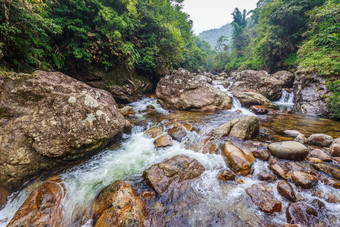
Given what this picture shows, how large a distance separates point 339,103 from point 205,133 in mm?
6535

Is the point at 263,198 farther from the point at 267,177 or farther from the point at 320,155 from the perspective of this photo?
the point at 320,155

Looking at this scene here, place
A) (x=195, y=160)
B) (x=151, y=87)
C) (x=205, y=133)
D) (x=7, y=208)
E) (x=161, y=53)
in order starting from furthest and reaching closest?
(x=151, y=87), (x=161, y=53), (x=205, y=133), (x=195, y=160), (x=7, y=208)

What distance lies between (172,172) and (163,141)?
56.2 inches

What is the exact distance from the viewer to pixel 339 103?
5.78m

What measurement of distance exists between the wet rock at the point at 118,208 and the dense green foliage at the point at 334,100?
889 centimetres

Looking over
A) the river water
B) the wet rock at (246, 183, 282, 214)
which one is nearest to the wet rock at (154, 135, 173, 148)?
the river water

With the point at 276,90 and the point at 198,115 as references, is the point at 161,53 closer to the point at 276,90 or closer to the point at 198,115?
the point at 198,115

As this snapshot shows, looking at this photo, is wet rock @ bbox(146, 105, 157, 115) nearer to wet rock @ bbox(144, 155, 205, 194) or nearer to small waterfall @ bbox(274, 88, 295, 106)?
wet rock @ bbox(144, 155, 205, 194)

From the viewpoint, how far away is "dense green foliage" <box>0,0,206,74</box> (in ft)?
11.6

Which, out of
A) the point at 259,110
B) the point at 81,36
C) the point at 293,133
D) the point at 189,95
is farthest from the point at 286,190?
the point at 81,36

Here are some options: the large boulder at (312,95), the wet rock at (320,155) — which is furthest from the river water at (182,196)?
the large boulder at (312,95)

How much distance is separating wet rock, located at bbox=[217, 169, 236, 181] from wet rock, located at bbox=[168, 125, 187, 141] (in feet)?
6.01

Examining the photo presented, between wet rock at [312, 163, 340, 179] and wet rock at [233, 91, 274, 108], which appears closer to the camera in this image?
wet rock at [312, 163, 340, 179]

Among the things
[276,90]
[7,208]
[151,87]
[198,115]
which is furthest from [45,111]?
[276,90]
